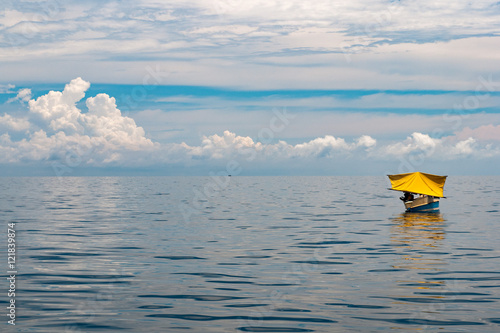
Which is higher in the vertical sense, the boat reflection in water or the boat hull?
the boat hull

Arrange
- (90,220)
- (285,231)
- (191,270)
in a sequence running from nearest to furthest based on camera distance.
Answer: (191,270) → (285,231) → (90,220)

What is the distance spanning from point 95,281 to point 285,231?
2016cm

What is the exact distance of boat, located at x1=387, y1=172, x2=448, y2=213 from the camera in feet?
185

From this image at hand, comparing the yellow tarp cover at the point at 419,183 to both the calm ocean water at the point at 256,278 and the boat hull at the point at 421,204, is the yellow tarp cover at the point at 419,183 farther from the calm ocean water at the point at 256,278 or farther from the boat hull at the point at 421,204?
the calm ocean water at the point at 256,278

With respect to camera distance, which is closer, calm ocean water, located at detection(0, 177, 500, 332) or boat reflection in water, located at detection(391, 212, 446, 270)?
calm ocean water, located at detection(0, 177, 500, 332)

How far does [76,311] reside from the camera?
16.7 meters

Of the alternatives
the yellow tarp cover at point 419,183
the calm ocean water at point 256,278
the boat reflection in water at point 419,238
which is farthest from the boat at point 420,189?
the calm ocean water at point 256,278

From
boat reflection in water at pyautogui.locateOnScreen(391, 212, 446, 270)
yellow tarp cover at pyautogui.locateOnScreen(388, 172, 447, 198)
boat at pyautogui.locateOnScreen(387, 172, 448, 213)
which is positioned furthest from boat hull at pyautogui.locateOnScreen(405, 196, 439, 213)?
boat reflection in water at pyautogui.locateOnScreen(391, 212, 446, 270)

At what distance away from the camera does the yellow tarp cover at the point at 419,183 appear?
5647cm

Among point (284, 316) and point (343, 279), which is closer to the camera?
point (284, 316)

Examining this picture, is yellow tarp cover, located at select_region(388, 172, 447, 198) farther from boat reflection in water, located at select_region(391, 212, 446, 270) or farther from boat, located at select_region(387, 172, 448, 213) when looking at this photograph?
boat reflection in water, located at select_region(391, 212, 446, 270)

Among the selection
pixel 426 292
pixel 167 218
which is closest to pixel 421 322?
pixel 426 292

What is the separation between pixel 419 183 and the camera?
188ft

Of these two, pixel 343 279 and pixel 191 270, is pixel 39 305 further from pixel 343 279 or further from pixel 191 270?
pixel 343 279
